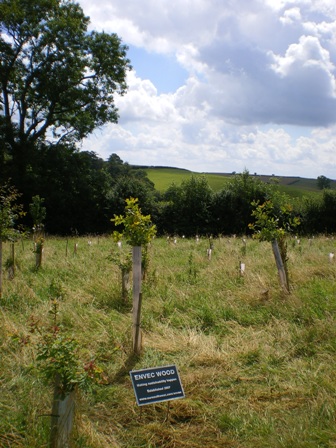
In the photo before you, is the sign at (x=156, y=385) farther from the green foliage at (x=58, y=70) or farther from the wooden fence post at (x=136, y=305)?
the green foliage at (x=58, y=70)

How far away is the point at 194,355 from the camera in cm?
562

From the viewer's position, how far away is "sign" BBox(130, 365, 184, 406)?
414cm

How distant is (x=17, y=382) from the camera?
471cm

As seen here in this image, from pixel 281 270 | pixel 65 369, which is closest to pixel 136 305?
pixel 65 369

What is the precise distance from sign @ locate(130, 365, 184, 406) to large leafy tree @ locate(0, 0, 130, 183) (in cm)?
2331

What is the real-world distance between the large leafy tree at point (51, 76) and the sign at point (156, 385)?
76.5 feet

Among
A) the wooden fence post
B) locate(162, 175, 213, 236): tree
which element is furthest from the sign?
locate(162, 175, 213, 236): tree

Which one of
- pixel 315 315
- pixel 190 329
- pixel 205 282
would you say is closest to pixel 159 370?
pixel 190 329

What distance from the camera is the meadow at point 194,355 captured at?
3.96 m

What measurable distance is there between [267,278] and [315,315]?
2.57 m

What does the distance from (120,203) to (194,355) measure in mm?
22226

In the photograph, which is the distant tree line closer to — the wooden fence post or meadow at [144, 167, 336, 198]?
the wooden fence post

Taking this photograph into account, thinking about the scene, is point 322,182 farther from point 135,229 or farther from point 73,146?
point 135,229

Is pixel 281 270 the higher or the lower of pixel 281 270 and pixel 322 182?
the lower
